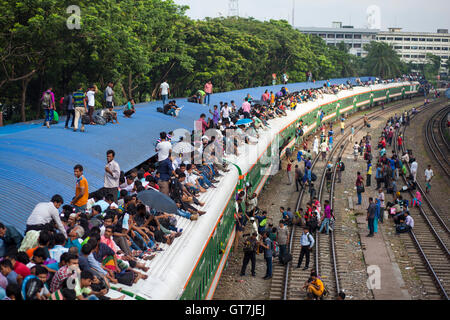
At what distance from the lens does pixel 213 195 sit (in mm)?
13523

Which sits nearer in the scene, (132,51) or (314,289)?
(314,289)

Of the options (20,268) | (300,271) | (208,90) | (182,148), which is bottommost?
(300,271)

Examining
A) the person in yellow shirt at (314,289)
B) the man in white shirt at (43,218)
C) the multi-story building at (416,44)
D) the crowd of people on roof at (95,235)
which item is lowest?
the person in yellow shirt at (314,289)

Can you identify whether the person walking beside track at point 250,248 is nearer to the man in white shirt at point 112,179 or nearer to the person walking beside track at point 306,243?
the person walking beside track at point 306,243

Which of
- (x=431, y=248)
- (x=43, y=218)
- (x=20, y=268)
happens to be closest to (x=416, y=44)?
(x=431, y=248)

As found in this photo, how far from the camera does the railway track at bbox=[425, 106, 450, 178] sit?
3222cm

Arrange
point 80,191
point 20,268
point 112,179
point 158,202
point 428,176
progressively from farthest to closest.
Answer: point 428,176 < point 112,179 < point 158,202 < point 80,191 < point 20,268

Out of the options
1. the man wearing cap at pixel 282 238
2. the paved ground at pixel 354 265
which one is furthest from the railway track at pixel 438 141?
the man wearing cap at pixel 282 238

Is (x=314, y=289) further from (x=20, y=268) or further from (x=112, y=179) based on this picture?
(x=20, y=268)

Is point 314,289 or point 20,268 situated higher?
point 20,268

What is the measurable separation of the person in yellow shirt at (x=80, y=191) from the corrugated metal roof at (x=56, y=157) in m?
0.27

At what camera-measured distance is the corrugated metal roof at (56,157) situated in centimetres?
886

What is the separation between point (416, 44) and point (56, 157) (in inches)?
5899

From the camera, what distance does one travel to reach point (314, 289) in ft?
42.8
